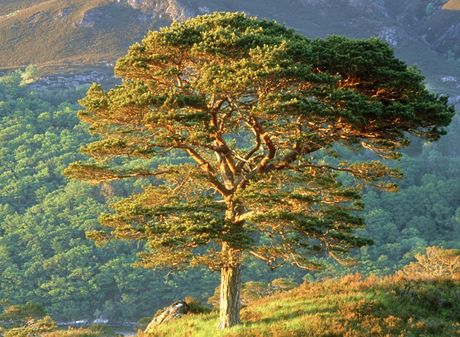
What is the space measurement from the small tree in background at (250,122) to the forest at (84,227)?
50.4 m

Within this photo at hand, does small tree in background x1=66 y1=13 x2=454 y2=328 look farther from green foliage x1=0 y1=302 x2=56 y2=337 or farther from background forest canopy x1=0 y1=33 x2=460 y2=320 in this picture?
background forest canopy x1=0 y1=33 x2=460 y2=320

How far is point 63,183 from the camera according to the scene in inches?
4392

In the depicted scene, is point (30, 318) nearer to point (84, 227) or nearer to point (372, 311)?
point (372, 311)

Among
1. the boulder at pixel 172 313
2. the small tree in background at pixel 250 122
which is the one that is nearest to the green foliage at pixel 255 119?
the small tree in background at pixel 250 122

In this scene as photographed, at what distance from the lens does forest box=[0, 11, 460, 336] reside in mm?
83938

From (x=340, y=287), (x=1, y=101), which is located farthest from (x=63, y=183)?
(x=340, y=287)

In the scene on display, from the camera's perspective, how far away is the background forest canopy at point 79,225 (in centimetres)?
8416

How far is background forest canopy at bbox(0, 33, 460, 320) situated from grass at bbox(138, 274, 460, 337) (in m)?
58.6

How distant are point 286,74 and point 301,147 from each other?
2909 mm

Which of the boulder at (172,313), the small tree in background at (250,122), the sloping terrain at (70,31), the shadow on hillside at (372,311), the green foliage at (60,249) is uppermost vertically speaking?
the sloping terrain at (70,31)

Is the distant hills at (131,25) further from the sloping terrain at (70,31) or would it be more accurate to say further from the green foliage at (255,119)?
the green foliage at (255,119)

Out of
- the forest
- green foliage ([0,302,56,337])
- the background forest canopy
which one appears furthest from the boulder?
the background forest canopy

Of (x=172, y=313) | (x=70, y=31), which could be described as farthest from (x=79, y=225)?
(x=172, y=313)

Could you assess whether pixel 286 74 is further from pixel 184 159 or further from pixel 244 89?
pixel 184 159
